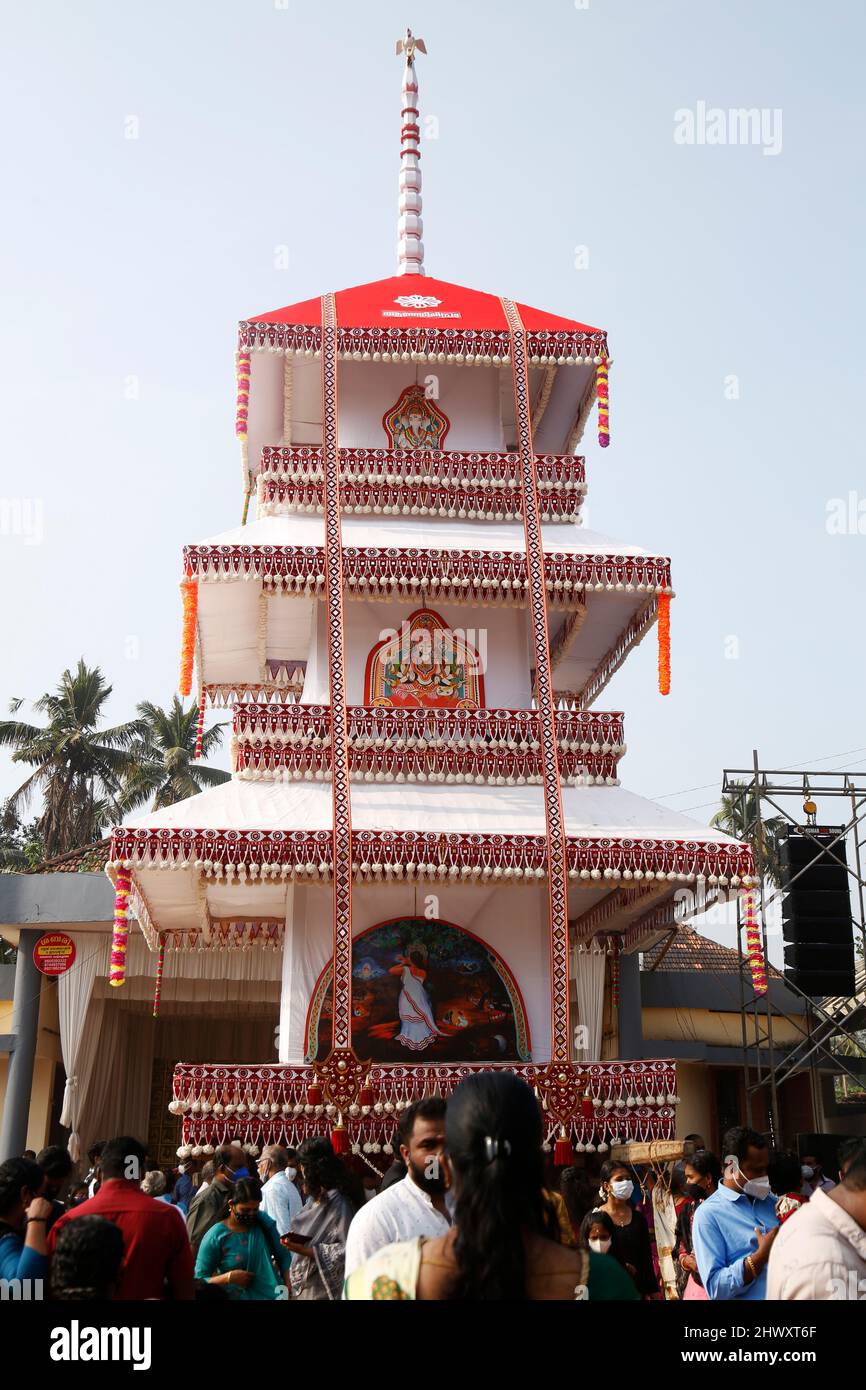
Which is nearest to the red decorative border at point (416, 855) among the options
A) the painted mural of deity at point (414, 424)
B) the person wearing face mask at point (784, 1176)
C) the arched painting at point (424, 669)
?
the arched painting at point (424, 669)

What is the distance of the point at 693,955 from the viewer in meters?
25.8

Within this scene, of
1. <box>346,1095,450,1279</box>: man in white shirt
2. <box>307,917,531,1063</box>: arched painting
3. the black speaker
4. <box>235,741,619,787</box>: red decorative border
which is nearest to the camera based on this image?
<box>346,1095,450,1279</box>: man in white shirt

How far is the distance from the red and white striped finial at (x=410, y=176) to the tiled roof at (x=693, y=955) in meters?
12.6

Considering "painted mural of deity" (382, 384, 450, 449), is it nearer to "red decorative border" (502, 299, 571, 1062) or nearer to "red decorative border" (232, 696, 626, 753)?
"red decorative border" (502, 299, 571, 1062)

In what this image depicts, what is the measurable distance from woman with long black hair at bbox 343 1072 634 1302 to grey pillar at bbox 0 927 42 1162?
1730 cm

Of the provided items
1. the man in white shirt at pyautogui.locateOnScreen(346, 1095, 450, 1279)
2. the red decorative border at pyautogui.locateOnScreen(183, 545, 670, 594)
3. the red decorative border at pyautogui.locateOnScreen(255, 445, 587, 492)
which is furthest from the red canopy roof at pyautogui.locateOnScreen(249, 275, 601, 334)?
the man in white shirt at pyautogui.locateOnScreen(346, 1095, 450, 1279)

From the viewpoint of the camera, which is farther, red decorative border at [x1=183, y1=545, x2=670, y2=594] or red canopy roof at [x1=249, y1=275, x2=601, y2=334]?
red canopy roof at [x1=249, y1=275, x2=601, y2=334]

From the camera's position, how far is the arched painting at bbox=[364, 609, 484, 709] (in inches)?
656

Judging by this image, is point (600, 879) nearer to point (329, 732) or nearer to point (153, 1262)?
point (329, 732)

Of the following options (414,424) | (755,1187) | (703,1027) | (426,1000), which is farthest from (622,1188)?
(703,1027)

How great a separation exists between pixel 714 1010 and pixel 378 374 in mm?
12290

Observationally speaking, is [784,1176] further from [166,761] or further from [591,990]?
[166,761]

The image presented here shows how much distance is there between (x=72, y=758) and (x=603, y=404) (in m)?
30.9
